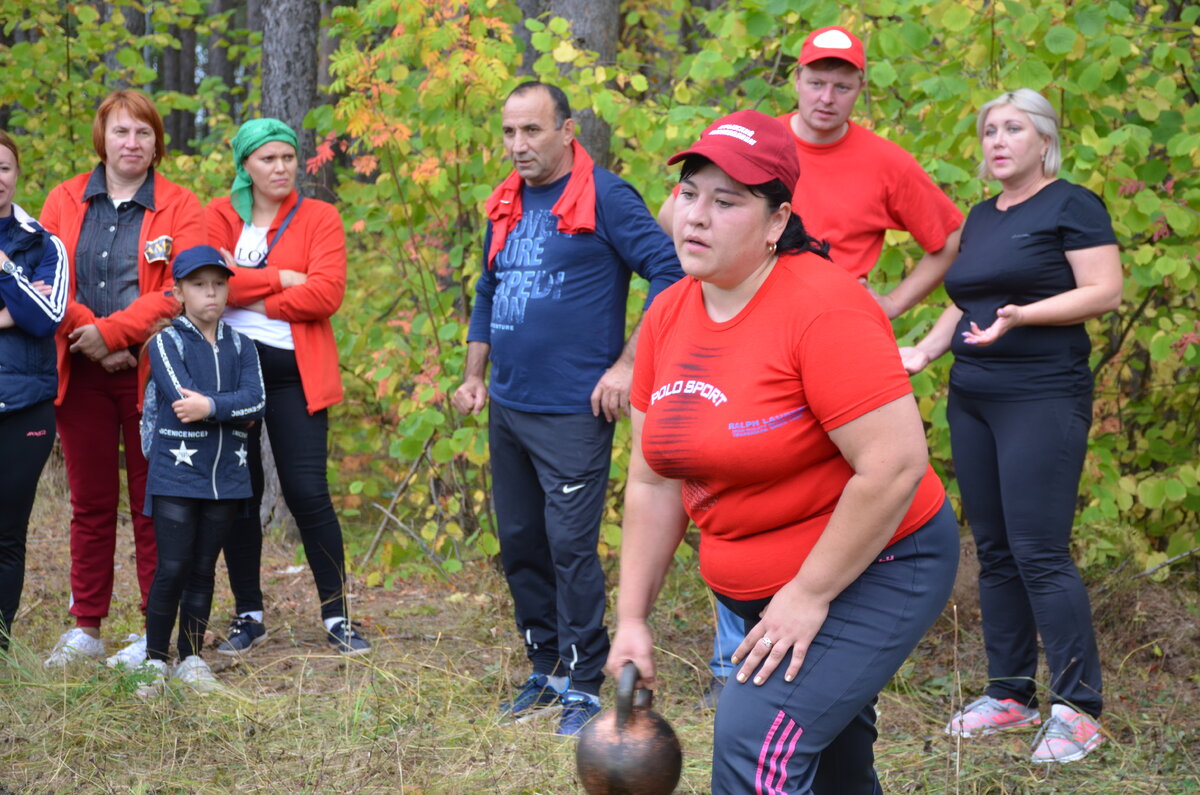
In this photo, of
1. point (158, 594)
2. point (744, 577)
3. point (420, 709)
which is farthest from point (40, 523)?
point (744, 577)

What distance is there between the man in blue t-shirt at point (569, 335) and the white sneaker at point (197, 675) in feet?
3.64

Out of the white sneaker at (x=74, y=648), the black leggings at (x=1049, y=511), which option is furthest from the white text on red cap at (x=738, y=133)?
the white sneaker at (x=74, y=648)

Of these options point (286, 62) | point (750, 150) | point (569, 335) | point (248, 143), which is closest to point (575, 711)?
point (569, 335)

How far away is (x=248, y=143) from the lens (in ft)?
16.1

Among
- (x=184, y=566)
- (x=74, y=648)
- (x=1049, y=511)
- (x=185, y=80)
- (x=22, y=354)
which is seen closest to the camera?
(x=1049, y=511)

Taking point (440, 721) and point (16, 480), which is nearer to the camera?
point (440, 721)

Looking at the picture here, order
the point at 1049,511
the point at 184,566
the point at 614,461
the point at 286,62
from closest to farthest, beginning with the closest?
the point at 1049,511, the point at 184,566, the point at 614,461, the point at 286,62

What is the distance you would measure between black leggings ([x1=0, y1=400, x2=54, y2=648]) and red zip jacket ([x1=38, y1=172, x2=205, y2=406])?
0.94ft

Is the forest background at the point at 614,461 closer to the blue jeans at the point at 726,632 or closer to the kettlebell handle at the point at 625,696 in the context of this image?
the blue jeans at the point at 726,632

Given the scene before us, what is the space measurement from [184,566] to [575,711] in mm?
1649

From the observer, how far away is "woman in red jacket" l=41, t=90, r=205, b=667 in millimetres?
4816

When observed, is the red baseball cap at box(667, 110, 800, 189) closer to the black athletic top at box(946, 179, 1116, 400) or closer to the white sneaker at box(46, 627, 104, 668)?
the black athletic top at box(946, 179, 1116, 400)

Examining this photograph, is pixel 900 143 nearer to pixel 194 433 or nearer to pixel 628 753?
pixel 194 433

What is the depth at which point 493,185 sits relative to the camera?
19.5 feet
